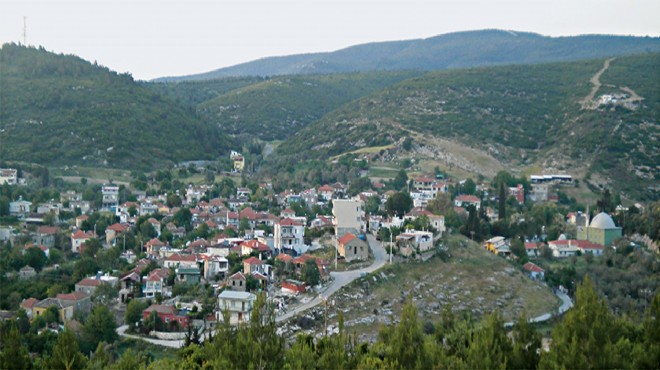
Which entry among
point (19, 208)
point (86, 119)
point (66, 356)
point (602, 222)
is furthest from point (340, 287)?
point (86, 119)

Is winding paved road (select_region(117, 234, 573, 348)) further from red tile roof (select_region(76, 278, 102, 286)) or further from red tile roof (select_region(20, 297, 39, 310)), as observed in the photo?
red tile roof (select_region(76, 278, 102, 286))

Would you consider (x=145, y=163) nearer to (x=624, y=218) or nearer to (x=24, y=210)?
(x=24, y=210)

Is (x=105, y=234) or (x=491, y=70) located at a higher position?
(x=491, y=70)

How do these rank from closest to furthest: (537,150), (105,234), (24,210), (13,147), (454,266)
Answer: (454,266)
(105,234)
(24,210)
(13,147)
(537,150)

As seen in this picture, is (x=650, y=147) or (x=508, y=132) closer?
(x=650, y=147)

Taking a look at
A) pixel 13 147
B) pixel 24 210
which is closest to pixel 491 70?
pixel 13 147
